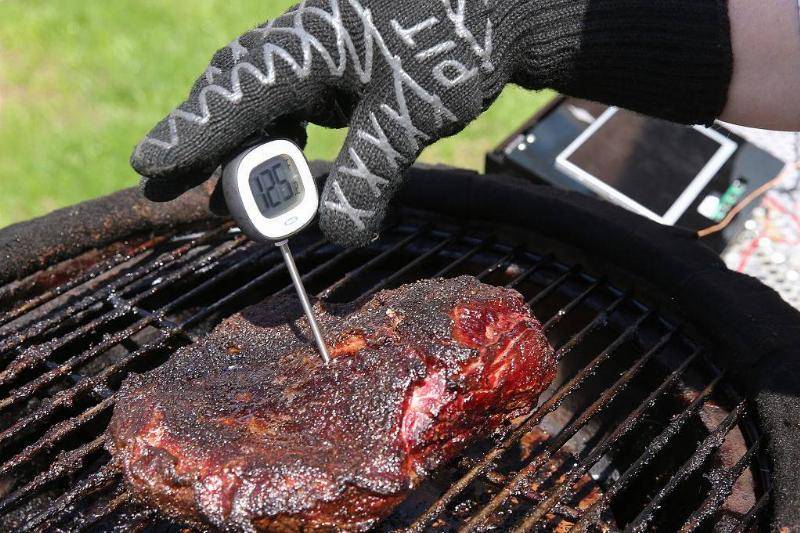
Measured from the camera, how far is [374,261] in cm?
280

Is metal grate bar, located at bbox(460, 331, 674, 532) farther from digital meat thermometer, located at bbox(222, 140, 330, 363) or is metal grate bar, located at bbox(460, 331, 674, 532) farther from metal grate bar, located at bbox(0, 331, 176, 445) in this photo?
metal grate bar, located at bbox(0, 331, 176, 445)

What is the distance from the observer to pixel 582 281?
2742mm

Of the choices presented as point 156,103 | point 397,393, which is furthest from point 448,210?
point 156,103

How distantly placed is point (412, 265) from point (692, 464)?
3.92 feet

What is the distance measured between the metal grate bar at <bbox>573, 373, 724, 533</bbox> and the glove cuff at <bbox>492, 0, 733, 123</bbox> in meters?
0.86

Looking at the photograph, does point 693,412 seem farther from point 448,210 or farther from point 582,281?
point 448,210

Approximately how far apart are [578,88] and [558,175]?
1.12m

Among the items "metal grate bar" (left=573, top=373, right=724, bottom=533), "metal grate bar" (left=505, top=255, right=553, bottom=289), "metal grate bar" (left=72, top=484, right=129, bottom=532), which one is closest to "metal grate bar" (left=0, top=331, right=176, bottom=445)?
"metal grate bar" (left=72, top=484, right=129, bottom=532)

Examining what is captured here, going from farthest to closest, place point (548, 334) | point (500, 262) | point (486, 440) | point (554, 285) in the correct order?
point (548, 334)
point (500, 262)
point (554, 285)
point (486, 440)

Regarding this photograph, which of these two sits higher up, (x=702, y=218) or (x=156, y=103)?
(x=156, y=103)

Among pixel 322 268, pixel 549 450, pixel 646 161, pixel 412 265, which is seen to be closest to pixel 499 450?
pixel 549 450

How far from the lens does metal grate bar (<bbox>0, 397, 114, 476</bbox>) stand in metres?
2.04

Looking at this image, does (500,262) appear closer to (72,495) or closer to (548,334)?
(548,334)

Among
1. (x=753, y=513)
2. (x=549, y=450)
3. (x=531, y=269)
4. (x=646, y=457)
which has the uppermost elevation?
(x=531, y=269)
